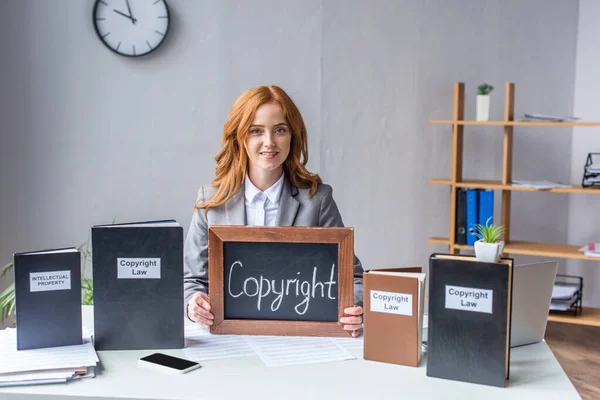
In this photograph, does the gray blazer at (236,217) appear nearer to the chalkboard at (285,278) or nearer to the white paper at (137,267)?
the chalkboard at (285,278)

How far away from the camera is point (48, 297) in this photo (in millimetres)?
1615

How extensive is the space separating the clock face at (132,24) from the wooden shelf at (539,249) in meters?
2.03

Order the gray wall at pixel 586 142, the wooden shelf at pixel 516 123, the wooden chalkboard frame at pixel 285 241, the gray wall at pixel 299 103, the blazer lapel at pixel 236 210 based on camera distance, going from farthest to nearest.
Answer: the gray wall at pixel 586 142 → the gray wall at pixel 299 103 → the wooden shelf at pixel 516 123 → the blazer lapel at pixel 236 210 → the wooden chalkboard frame at pixel 285 241

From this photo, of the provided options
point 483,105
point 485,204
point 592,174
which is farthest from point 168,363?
point 592,174

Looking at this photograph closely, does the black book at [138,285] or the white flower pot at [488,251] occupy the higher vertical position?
the white flower pot at [488,251]

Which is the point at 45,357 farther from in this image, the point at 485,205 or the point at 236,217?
the point at 485,205

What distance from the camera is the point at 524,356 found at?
167cm

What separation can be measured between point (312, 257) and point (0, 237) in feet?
9.12

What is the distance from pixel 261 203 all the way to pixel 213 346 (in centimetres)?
64

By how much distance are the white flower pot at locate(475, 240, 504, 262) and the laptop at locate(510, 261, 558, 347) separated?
21 centimetres

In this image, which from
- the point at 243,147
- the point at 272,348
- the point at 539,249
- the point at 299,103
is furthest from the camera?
the point at 299,103

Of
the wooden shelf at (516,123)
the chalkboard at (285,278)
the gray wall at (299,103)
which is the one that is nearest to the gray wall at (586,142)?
the gray wall at (299,103)

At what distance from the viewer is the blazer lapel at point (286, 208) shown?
7.31ft

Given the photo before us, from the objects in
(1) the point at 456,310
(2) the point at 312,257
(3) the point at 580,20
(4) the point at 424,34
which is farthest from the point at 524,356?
(3) the point at 580,20
